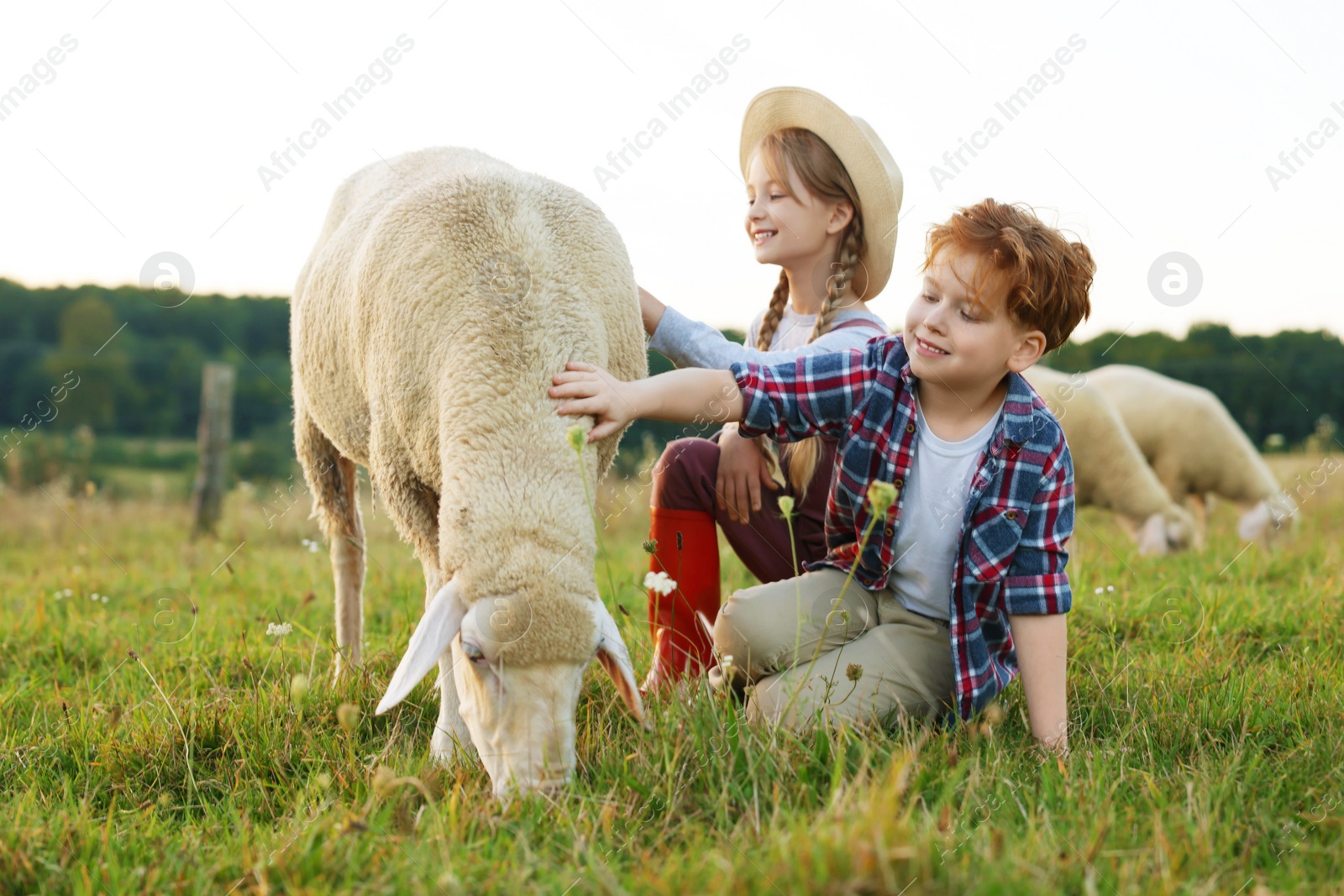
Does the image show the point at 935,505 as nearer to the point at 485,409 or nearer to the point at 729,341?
the point at 729,341

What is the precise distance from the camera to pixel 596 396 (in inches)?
88.0

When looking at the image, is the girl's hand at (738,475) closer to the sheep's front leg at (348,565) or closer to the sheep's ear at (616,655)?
the sheep's ear at (616,655)

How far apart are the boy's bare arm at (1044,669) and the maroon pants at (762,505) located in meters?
0.77

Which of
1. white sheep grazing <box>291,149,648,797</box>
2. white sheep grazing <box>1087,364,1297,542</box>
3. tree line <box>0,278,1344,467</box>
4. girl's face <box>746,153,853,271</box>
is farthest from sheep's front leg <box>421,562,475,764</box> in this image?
white sheep grazing <box>1087,364,1297,542</box>

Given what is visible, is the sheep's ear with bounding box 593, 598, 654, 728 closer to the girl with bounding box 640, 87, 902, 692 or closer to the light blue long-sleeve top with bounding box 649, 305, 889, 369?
the girl with bounding box 640, 87, 902, 692

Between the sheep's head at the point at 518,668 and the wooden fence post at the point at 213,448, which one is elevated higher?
the sheep's head at the point at 518,668

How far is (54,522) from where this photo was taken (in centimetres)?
687

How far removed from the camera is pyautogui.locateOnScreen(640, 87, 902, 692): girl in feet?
9.43

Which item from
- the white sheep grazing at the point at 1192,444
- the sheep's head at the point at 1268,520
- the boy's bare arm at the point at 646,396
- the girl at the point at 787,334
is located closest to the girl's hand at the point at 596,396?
the boy's bare arm at the point at 646,396

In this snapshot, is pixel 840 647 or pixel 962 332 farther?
pixel 840 647

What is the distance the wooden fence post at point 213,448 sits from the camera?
299 inches

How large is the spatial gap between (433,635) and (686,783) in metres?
0.60

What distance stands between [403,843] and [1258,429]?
12920 millimetres

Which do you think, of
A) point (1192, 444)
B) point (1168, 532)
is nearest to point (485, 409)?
point (1168, 532)
